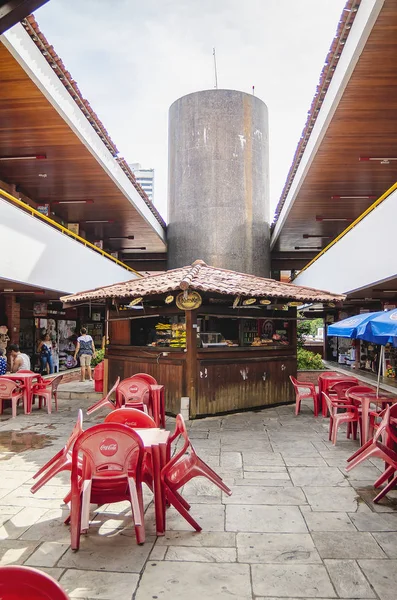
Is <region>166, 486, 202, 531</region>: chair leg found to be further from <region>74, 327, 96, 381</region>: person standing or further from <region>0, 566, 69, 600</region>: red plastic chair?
<region>74, 327, 96, 381</region>: person standing

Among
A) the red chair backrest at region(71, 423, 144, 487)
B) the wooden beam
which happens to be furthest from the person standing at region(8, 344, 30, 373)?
the wooden beam

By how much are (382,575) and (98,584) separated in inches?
80.1

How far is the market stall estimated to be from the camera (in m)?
9.78

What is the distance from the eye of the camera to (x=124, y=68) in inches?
251

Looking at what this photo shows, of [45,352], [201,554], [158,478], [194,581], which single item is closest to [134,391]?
[158,478]

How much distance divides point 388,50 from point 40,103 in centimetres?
615

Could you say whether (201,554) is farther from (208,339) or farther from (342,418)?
(208,339)

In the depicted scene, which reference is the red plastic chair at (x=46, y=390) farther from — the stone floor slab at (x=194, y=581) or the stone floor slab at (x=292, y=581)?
the stone floor slab at (x=292, y=581)

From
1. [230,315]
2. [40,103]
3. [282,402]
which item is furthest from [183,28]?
[282,402]

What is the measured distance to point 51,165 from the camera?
12.9m

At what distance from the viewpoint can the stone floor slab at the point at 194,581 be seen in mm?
3375

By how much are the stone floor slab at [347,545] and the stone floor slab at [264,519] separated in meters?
0.23

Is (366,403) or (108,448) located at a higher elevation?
(108,448)

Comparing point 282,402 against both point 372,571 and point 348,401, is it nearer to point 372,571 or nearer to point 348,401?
point 348,401
